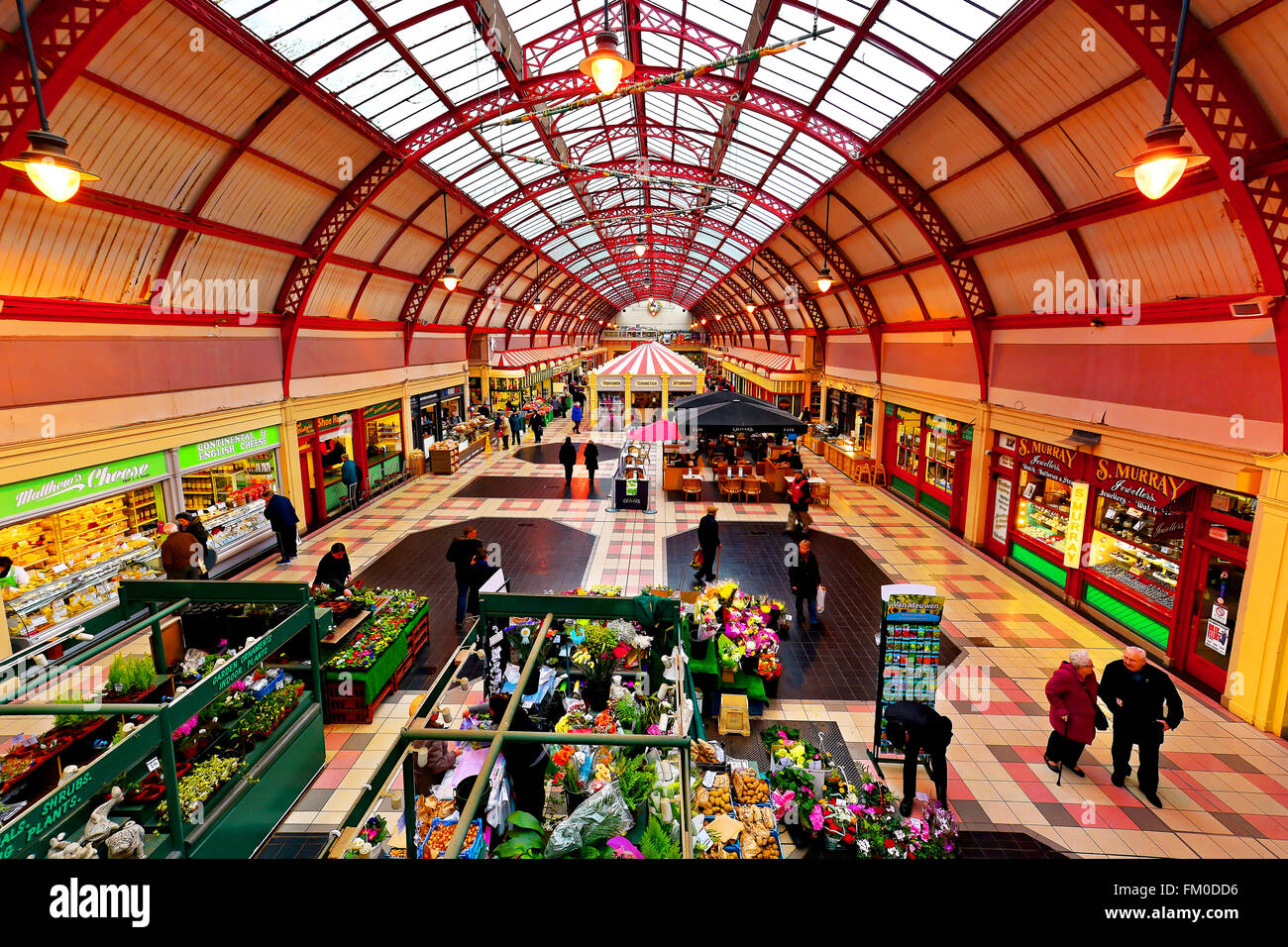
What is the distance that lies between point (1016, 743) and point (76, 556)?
41.2 ft

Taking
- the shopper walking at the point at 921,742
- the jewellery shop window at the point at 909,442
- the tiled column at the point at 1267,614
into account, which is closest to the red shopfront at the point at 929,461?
the jewellery shop window at the point at 909,442

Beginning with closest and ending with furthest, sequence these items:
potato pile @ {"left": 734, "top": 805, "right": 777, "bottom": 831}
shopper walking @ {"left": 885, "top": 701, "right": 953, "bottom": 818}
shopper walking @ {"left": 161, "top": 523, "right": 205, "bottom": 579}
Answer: potato pile @ {"left": 734, "top": 805, "right": 777, "bottom": 831} → shopper walking @ {"left": 885, "top": 701, "right": 953, "bottom": 818} → shopper walking @ {"left": 161, "top": 523, "right": 205, "bottom": 579}

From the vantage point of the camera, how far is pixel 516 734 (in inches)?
140

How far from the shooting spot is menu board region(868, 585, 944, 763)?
606 centimetres

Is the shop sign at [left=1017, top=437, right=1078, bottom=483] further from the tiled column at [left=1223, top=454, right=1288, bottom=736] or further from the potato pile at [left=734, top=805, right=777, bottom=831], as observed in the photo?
the potato pile at [left=734, top=805, right=777, bottom=831]

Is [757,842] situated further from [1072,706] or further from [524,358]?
[524,358]

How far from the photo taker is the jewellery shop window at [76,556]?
8.04 meters

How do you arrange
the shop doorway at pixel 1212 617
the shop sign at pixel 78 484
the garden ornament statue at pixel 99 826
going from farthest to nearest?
the shop sign at pixel 78 484, the shop doorway at pixel 1212 617, the garden ornament statue at pixel 99 826

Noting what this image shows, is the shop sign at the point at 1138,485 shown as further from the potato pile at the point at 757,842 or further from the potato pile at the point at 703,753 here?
the potato pile at the point at 757,842

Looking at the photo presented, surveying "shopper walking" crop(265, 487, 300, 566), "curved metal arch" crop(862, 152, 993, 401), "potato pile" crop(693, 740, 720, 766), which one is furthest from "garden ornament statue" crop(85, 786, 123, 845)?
"curved metal arch" crop(862, 152, 993, 401)

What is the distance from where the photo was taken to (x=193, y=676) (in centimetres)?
616

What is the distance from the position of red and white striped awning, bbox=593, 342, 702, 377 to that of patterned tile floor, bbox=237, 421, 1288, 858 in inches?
295

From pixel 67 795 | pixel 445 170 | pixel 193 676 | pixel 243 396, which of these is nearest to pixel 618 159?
pixel 445 170

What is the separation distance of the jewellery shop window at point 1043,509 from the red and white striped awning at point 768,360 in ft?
52.7
